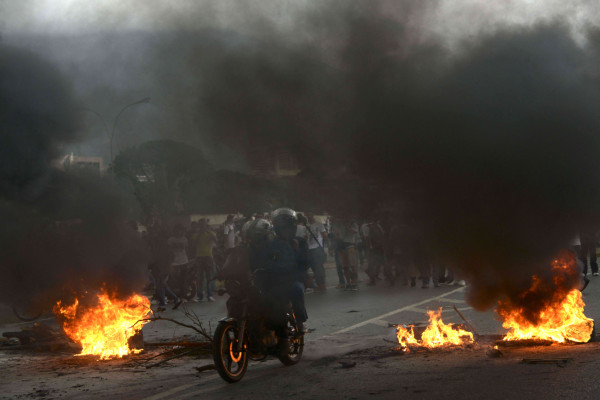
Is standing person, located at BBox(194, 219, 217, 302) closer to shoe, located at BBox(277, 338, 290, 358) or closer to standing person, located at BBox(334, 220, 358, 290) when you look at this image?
standing person, located at BBox(334, 220, 358, 290)

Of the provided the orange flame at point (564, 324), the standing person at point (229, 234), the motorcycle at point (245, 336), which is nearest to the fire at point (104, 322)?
the motorcycle at point (245, 336)

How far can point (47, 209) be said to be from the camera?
29.6 feet

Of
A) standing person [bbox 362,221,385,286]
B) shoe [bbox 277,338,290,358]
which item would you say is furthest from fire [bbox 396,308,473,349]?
standing person [bbox 362,221,385,286]

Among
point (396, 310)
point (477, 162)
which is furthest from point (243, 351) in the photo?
point (396, 310)

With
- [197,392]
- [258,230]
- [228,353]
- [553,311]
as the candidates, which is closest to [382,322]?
[553,311]

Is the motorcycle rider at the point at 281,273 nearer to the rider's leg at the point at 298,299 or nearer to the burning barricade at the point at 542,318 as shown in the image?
the rider's leg at the point at 298,299

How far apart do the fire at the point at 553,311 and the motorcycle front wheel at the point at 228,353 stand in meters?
2.77

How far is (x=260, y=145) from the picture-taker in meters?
8.86

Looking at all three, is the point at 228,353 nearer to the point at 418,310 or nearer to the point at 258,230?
the point at 258,230

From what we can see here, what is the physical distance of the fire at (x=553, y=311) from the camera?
6414 mm

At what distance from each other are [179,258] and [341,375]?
8.86 meters

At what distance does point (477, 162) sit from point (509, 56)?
1.34m

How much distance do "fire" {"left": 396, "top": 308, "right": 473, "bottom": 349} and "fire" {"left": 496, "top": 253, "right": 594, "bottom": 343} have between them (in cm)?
48

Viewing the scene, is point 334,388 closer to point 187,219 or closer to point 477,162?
point 477,162
